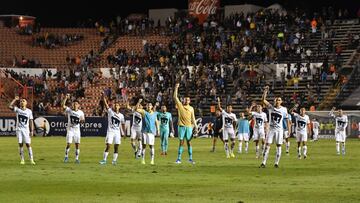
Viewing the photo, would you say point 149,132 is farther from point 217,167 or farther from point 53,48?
point 53,48

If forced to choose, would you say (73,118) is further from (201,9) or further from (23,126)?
(201,9)

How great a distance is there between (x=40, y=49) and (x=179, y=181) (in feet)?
205

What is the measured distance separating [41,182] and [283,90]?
4649 centimetres

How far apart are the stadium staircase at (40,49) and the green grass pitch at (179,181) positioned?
1925 inches

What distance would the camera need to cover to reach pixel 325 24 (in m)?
75.1

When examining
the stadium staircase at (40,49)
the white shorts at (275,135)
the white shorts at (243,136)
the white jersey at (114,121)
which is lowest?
the white shorts at (243,136)

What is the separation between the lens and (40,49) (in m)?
83.4

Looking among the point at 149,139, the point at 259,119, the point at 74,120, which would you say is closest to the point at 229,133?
the point at 259,119

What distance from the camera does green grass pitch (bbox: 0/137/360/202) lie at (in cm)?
1908

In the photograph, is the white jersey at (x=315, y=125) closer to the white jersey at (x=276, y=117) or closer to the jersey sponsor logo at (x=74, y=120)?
the white jersey at (x=276, y=117)

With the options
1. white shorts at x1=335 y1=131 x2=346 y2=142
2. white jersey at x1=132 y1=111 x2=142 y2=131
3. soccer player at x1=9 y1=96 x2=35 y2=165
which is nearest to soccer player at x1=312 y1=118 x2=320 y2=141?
white shorts at x1=335 y1=131 x2=346 y2=142

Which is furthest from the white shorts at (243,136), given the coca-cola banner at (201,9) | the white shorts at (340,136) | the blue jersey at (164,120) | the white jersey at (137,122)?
the coca-cola banner at (201,9)

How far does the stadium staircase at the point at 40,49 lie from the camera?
80.9 metres

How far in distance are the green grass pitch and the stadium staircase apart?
→ 160 ft
